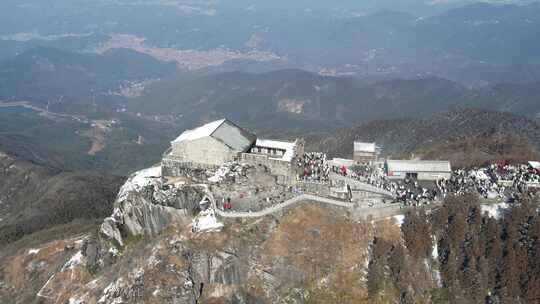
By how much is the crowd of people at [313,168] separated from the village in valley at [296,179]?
16 centimetres

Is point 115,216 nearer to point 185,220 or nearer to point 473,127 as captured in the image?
point 185,220

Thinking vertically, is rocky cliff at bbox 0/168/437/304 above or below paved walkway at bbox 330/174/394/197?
below

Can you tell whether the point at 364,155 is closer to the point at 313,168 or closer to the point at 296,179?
the point at 313,168

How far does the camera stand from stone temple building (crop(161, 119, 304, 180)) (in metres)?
79.6

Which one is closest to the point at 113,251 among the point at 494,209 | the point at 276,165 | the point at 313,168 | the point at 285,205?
the point at 276,165

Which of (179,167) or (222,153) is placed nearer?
(222,153)

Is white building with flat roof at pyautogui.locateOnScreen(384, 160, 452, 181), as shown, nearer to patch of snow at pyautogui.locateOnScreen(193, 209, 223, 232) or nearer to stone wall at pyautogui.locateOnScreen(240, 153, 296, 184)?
stone wall at pyautogui.locateOnScreen(240, 153, 296, 184)

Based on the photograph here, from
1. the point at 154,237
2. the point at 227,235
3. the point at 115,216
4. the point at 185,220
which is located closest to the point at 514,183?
the point at 227,235

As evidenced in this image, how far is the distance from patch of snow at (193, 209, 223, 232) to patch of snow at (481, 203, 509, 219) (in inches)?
1532

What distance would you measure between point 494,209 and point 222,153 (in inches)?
1653

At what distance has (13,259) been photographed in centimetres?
11369

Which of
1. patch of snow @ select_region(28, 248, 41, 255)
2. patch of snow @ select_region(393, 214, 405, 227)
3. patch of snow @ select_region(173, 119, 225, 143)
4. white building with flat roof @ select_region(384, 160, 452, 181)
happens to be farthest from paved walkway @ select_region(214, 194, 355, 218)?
patch of snow @ select_region(28, 248, 41, 255)

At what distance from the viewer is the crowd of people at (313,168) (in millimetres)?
79000

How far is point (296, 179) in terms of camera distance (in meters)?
78.8
